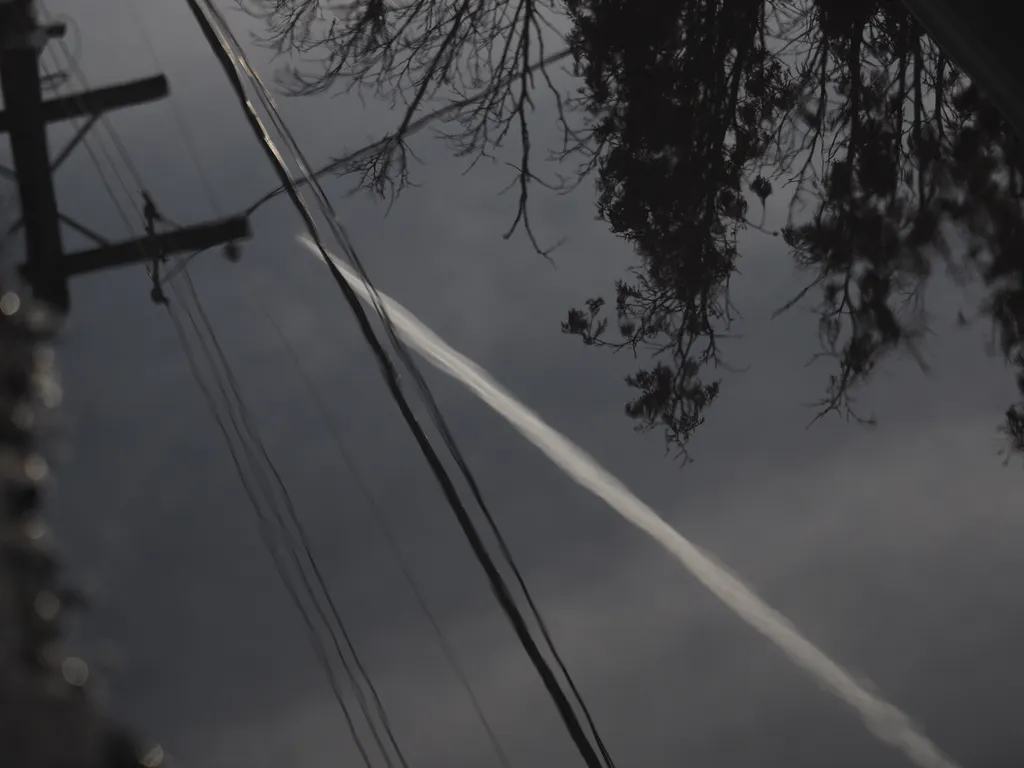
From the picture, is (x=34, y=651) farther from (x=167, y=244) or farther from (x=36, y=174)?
(x=167, y=244)

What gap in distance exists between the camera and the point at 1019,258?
689 centimetres

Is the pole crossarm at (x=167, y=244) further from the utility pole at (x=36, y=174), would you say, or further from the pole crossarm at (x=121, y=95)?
the pole crossarm at (x=121, y=95)

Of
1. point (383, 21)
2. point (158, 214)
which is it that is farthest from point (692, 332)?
point (158, 214)

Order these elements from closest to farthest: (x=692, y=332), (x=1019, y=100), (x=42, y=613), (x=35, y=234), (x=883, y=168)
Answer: (x=42, y=613) → (x=1019, y=100) → (x=35, y=234) → (x=883, y=168) → (x=692, y=332)

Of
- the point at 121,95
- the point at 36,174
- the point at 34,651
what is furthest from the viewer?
the point at 121,95

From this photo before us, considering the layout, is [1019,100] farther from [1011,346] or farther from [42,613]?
[1011,346]

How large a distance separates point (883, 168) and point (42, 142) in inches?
259

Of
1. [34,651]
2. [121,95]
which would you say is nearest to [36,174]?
[121,95]

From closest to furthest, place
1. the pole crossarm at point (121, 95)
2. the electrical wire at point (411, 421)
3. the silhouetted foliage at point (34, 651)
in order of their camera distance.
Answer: the silhouetted foliage at point (34, 651), the electrical wire at point (411, 421), the pole crossarm at point (121, 95)

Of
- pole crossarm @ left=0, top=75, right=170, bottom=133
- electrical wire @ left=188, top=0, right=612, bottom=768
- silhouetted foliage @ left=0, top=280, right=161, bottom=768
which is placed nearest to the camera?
silhouetted foliage @ left=0, top=280, right=161, bottom=768

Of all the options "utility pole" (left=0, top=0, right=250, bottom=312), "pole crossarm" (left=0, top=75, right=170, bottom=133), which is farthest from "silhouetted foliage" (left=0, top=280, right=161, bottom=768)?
"pole crossarm" (left=0, top=75, right=170, bottom=133)

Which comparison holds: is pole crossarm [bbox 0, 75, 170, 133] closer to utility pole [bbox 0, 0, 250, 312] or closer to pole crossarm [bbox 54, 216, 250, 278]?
utility pole [bbox 0, 0, 250, 312]

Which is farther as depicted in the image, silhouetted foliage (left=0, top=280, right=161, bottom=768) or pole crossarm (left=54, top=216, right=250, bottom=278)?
pole crossarm (left=54, top=216, right=250, bottom=278)

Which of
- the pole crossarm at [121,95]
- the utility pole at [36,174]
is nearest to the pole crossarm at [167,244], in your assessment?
the utility pole at [36,174]
